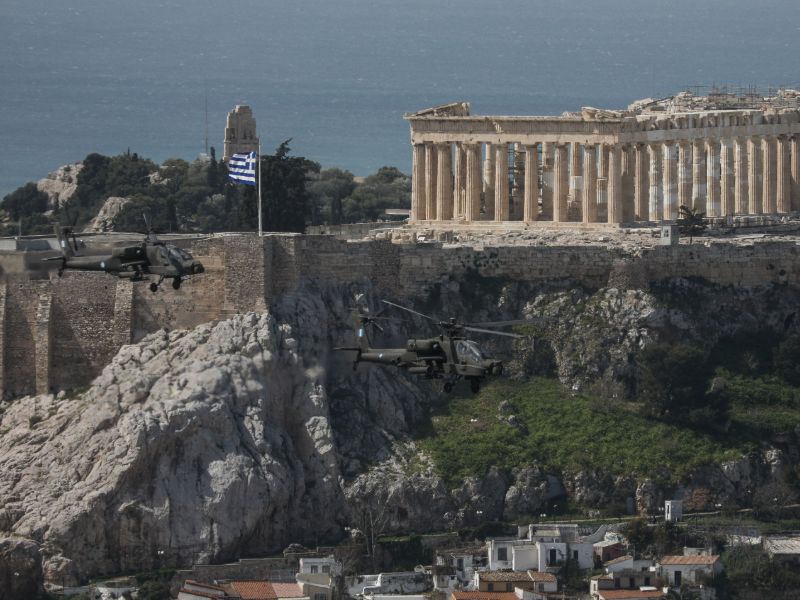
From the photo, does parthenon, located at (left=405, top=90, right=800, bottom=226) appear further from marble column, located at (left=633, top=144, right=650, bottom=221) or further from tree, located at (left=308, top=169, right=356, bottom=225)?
tree, located at (left=308, top=169, right=356, bottom=225)

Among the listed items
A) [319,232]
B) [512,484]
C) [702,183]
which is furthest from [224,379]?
[702,183]

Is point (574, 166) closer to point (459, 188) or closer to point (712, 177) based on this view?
point (459, 188)

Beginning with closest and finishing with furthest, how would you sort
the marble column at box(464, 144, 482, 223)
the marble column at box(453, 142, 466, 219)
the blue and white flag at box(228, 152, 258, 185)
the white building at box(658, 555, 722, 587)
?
the white building at box(658, 555, 722, 587) → the blue and white flag at box(228, 152, 258, 185) → the marble column at box(464, 144, 482, 223) → the marble column at box(453, 142, 466, 219)

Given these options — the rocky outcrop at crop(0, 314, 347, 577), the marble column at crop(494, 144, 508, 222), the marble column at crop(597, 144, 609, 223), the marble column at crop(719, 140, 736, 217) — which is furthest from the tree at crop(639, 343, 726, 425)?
the marble column at crop(719, 140, 736, 217)

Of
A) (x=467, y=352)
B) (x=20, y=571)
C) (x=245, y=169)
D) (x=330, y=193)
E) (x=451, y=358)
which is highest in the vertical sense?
(x=245, y=169)

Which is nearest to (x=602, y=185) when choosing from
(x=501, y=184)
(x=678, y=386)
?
(x=501, y=184)
